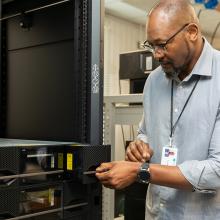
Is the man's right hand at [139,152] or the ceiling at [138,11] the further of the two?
the ceiling at [138,11]

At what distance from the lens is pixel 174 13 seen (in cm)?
91

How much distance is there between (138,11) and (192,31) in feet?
9.21

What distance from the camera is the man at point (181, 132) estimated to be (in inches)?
34.4

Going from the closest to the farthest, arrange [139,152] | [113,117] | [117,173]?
[117,173]
[139,152]
[113,117]

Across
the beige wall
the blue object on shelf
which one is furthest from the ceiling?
the blue object on shelf

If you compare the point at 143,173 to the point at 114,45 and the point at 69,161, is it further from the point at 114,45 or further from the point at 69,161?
the point at 114,45

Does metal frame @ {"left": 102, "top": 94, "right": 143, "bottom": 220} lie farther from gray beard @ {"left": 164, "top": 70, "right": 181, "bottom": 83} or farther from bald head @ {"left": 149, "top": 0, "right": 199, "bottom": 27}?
bald head @ {"left": 149, "top": 0, "right": 199, "bottom": 27}

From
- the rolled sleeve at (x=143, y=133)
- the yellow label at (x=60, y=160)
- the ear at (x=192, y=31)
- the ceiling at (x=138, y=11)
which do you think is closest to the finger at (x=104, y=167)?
the yellow label at (x=60, y=160)

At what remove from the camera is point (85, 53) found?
949 millimetres

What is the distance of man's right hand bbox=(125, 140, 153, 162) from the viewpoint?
974 mm

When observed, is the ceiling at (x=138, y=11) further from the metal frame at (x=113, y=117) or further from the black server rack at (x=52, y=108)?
the black server rack at (x=52, y=108)

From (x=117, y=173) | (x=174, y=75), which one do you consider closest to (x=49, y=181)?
(x=117, y=173)

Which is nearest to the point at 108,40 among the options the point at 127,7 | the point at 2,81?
Result: the point at 127,7

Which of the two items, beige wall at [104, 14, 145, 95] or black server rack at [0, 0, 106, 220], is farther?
beige wall at [104, 14, 145, 95]
